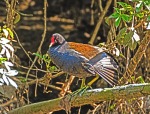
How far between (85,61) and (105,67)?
0.35 ft

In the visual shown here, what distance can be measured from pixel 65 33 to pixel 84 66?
9.47ft

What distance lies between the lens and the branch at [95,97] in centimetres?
254

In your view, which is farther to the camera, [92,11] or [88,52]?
[92,11]

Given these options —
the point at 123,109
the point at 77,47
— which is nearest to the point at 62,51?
the point at 77,47

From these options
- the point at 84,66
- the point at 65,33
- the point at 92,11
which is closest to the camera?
the point at 84,66

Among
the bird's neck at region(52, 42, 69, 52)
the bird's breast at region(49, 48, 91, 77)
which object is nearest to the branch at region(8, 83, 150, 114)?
the bird's breast at region(49, 48, 91, 77)

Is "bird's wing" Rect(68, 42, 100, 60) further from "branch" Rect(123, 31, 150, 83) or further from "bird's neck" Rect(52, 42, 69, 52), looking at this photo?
"branch" Rect(123, 31, 150, 83)

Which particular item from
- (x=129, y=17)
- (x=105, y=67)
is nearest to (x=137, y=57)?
(x=105, y=67)

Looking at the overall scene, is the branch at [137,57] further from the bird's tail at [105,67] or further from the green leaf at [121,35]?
the bird's tail at [105,67]

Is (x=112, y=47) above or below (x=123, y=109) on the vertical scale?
above

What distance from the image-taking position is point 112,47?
3203 millimetres

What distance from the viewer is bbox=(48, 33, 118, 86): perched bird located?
2.80 m

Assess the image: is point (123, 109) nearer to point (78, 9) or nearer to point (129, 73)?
point (129, 73)

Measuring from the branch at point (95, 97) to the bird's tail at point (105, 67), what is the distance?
0.51 feet
